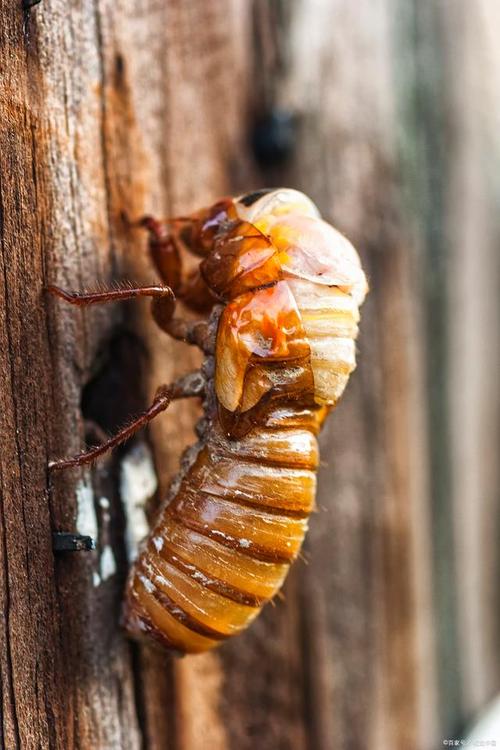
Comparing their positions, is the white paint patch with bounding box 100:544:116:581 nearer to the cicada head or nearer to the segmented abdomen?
the segmented abdomen

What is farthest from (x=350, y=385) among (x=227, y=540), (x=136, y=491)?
(x=227, y=540)

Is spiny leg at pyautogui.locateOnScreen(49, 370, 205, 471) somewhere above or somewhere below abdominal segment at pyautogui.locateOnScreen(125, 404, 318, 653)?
above

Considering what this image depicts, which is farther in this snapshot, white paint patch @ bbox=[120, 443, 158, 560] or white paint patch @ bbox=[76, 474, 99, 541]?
white paint patch @ bbox=[120, 443, 158, 560]

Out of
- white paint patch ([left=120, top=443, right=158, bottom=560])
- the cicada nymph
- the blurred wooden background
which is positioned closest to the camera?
the blurred wooden background

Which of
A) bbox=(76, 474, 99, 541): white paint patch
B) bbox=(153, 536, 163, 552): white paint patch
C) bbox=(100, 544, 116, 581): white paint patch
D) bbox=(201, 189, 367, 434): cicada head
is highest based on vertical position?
bbox=(201, 189, 367, 434): cicada head

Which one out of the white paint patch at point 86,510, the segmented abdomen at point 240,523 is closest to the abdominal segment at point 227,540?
the segmented abdomen at point 240,523

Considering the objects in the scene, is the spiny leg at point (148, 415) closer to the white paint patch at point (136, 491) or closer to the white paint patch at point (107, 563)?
the white paint patch at point (136, 491)

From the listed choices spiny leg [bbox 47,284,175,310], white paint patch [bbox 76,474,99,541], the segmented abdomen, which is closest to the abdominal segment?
the segmented abdomen
